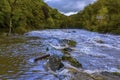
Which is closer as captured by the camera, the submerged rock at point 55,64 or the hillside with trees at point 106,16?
the submerged rock at point 55,64

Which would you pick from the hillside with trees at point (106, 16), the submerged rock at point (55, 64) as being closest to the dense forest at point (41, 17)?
the hillside with trees at point (106, 16)

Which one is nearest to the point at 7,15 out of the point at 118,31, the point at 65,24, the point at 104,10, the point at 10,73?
the point at 118,31

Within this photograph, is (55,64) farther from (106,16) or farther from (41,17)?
(41,17)

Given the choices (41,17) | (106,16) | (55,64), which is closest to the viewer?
(55,64)

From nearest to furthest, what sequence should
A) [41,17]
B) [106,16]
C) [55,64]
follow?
[55,64]
[106,16]
[41,17]

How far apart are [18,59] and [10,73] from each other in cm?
494

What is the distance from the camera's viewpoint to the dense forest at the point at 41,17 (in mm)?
58028

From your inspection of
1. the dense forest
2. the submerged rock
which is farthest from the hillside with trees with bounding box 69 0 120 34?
the submerged rock

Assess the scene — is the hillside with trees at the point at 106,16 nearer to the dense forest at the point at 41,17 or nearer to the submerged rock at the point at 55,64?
the dense forest at the point at 41,17

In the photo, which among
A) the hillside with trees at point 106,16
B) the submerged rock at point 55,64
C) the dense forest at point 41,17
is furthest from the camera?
the hillside with trees at point 106,16

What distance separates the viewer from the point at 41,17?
114 m

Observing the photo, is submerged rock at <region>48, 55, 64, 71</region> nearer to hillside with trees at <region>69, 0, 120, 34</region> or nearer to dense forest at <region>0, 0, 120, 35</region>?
dense forest at <region>0, 0, 120, 35</region>

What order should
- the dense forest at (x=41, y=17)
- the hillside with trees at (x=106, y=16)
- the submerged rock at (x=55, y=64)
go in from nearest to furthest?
the submerged rock at (x=55, y=64) → the dense forest at (x=41, y=17) → the hillside with trees at (x=106, y=16)

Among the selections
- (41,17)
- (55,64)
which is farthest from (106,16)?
(55,64)
